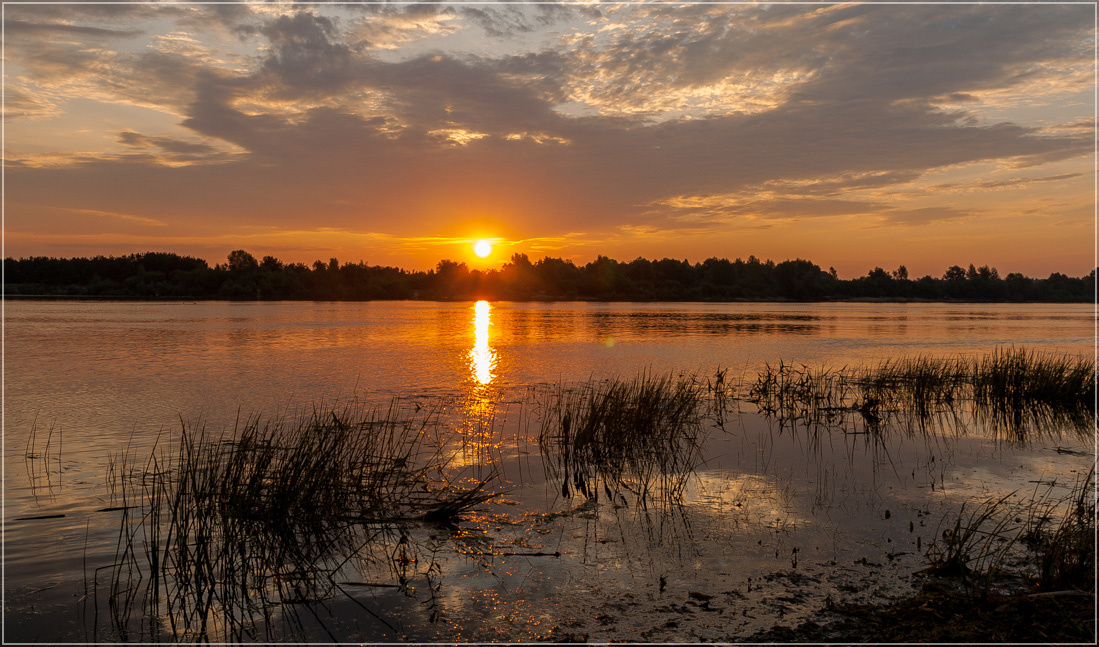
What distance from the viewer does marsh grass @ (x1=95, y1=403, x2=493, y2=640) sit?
6918 mm

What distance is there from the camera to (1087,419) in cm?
1906

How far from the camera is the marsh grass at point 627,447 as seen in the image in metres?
11.9

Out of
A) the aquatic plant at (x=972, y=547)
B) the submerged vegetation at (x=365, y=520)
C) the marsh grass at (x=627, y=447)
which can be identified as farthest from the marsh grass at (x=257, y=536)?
the aquatic plant at (x=972, y=547)

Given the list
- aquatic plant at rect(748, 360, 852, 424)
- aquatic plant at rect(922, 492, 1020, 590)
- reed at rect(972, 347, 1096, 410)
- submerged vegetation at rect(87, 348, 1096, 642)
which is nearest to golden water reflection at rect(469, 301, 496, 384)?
aquatic plant at rect(748, 360, 852, 424)

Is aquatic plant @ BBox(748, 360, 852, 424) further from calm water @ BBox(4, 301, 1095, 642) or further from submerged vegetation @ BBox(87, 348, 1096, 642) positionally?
submerged vegetation @ BBox(87, 348, 1096, 642)

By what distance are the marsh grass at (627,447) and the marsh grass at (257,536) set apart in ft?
7.88

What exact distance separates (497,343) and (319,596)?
41329 millimetres

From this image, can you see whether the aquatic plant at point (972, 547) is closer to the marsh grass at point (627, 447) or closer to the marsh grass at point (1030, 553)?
the marsh grass at point (1030, 553)

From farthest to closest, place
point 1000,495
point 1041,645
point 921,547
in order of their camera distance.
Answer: point 1000,495 → point 921,547 → point 1041,645

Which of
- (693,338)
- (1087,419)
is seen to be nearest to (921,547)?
(1087,419)

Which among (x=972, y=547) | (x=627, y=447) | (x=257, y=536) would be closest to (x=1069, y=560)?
(x=972, y=547)

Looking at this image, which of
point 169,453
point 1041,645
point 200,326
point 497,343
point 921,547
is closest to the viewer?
point 1041,645

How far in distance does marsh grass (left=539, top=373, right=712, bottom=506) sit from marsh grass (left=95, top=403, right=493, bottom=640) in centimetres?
240

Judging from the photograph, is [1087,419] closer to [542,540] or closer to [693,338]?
[542,540]
